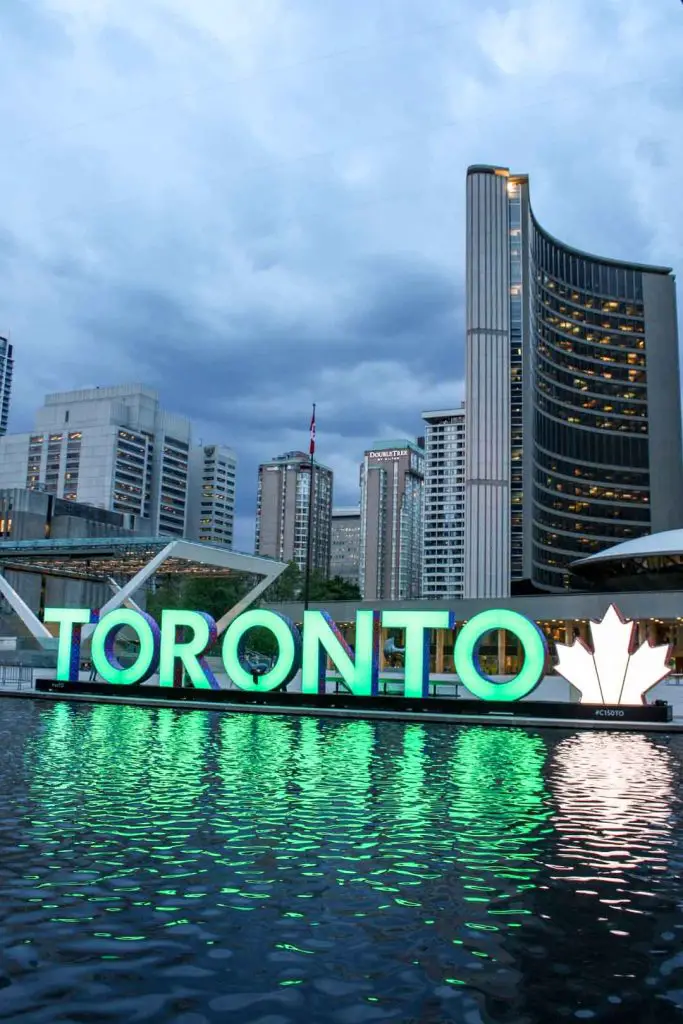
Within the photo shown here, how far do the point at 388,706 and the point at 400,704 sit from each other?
1.52 ft

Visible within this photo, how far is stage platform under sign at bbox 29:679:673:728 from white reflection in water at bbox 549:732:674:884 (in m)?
7.26

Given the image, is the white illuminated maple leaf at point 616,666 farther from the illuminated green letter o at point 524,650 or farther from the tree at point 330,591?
the tree at point 330,591

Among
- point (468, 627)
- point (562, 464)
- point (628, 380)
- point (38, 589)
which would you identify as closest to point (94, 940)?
point (468, 627)

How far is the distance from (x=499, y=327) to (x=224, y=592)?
A: 4673 cm

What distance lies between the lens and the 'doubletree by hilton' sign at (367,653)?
106ft

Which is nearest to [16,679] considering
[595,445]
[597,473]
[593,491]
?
[593,491]

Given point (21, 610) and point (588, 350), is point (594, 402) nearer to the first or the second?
point (588, 350)

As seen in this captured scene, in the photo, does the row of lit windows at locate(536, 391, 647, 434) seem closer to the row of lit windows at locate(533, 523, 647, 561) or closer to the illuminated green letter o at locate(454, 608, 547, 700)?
the row of lit windows at locate(533, 523, 647, 561)

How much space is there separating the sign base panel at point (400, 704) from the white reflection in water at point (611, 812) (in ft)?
23.9

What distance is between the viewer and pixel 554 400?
144 meters

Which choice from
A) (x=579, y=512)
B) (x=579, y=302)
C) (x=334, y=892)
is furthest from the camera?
(x=579, y=302)

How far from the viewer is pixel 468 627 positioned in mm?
32812

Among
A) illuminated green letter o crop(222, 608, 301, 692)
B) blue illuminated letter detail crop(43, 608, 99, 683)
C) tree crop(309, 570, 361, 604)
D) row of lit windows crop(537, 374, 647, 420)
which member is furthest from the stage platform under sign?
row of lit windows crop(537, 374, 647, 420)

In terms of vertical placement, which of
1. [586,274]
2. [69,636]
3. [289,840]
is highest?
[586,274]
